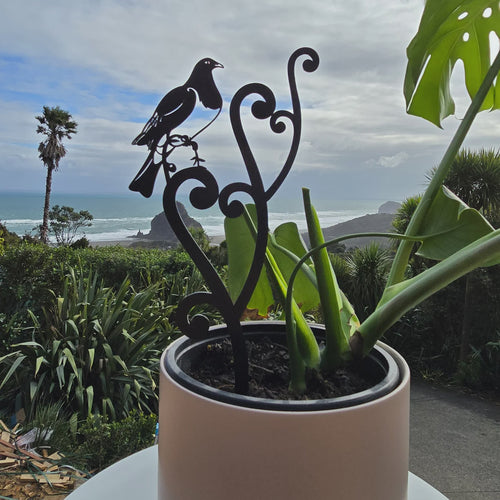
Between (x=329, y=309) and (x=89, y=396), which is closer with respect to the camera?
(x=329, y=309)

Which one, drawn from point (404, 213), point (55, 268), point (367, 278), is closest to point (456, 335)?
point (367, 278)

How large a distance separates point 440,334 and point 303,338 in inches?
224

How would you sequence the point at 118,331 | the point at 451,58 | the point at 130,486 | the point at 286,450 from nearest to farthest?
the point at 286,450, the point at 130,486, the point at 451,58, the point at 118,331

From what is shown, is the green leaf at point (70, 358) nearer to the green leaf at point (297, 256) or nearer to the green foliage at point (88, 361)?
the green foliage at point (88, 361)

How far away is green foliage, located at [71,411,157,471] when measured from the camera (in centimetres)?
248

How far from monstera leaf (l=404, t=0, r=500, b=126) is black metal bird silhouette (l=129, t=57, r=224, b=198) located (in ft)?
1.89

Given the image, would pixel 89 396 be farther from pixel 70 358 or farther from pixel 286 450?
pixel 286 450

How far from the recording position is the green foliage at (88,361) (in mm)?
3021

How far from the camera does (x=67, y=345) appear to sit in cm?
323

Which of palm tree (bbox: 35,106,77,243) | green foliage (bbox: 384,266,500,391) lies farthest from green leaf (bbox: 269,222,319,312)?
palm tree (bbox: 35,106,77,243)

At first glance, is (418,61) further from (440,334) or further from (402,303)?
(440,334)

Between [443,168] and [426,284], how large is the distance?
0.90 feet

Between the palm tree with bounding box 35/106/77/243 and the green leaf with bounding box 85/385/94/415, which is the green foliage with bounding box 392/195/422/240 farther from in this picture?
the palm tree with bounding box 35/106/77/243

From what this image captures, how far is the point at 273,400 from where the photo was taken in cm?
55
